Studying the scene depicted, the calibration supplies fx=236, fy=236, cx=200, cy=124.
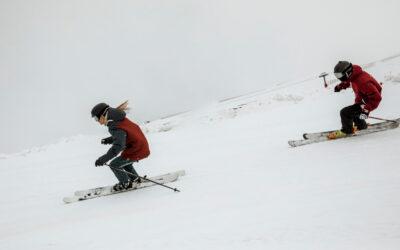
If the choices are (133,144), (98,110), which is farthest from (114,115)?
(133,144)

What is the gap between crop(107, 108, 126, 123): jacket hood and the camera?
187 inches

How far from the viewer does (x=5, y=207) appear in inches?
242

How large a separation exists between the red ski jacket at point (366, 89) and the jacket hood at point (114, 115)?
17.1 ft

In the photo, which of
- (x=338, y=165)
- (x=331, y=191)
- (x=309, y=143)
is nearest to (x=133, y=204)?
(x=331, y=191)

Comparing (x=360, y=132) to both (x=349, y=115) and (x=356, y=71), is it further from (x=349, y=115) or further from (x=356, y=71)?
(x=356, y=71)

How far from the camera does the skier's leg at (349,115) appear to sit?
5.46 metres

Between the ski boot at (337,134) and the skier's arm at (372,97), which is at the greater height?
the skier's arm at (372,97)

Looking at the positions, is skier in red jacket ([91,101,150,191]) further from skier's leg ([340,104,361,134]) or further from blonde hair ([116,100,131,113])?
skier's leg ([340,104,361,134])

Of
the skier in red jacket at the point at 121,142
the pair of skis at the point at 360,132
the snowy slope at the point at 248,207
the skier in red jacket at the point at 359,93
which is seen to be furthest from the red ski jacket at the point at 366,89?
the skier in red jacket at the point at 121,142

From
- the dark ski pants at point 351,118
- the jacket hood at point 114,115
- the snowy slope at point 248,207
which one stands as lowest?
the snowy slope at point 248,207

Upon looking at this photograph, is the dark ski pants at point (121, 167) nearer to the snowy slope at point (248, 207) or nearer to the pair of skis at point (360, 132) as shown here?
the snowy slope at point (248, 207)

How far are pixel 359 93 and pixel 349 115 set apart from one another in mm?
537

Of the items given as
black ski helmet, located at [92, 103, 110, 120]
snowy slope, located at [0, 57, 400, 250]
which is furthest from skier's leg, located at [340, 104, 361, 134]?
black ski helmet, located at [92, 103, 110, 120]

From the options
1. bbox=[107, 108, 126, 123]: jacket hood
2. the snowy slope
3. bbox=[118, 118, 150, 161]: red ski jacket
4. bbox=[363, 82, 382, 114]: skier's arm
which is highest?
bbox=[107, 108, 126, 123]: jacket hood
